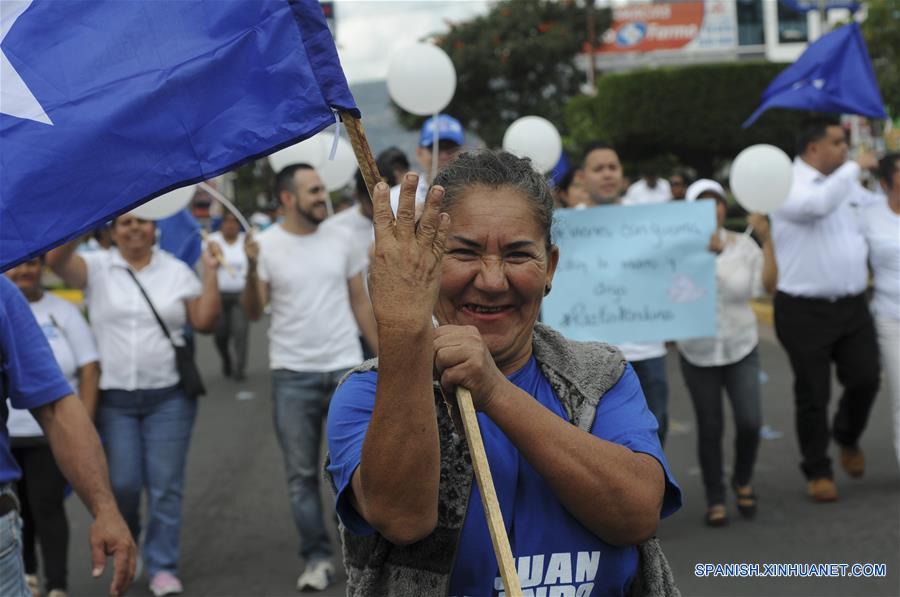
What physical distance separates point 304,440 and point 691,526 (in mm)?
2196

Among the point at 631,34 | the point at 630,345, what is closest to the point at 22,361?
the point at 630,345

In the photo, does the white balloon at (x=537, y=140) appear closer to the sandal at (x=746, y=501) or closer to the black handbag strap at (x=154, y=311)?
the sandal at (x=746, y=501)

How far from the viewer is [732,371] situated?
259 inches

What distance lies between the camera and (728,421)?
9328 mm

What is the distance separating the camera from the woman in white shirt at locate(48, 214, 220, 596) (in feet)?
18.7

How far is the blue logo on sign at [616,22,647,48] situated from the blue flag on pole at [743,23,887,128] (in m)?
83.6

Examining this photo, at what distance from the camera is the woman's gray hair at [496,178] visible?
2.26 metres

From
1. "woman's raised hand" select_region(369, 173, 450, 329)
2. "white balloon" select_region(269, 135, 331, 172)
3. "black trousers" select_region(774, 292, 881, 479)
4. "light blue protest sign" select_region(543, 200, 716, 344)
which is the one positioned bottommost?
"black trousers" select_region(774, 292, 881, 479)

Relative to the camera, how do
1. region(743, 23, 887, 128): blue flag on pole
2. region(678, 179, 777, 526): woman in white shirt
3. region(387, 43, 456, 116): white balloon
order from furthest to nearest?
1. region(743, 23, 887, 128): blue flag on pole
2. region(387, 43, 456, 116): white balloon
3. region(678, 179, 777, 526): woman in white shirt

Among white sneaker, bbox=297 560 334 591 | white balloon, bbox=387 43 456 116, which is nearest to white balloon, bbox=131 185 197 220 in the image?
white balloon, bbox=387 43 456 116

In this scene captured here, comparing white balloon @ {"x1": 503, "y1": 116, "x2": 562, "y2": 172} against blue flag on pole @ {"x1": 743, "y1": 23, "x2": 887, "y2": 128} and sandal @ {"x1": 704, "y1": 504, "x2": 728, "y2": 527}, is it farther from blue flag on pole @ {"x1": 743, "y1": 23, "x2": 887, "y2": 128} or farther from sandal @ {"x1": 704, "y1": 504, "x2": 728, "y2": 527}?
sandal @ {"x1": 704, "y1": 504, "x2": 728, "y2": 527}

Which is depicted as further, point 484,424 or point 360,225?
point 360,225

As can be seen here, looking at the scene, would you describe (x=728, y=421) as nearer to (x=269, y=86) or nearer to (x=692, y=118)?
(x=269, y=86)

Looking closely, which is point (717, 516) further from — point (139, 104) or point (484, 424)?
point (139, 104)
